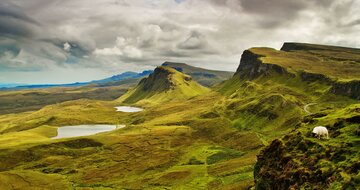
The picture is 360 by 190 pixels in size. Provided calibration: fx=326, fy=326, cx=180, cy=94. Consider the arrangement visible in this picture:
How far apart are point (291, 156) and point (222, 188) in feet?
192

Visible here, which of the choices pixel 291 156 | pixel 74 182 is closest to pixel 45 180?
pixel 74 182

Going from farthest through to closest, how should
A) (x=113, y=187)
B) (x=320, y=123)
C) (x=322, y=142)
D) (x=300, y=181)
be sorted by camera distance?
(x=113, y=187) → (x=320, y=123) → (x=322, y=142) → (x=300, y=181)

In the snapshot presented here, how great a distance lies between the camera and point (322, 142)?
78.1 meters

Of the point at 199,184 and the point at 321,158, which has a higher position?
the point at 321,158

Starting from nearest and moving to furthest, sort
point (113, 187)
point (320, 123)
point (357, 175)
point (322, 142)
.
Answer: point (357, 175) → point (322, 142) → point (320, 123) → point (113, 187)

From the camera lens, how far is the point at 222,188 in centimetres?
13425

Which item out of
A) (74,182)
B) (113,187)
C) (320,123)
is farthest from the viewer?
(74,182)

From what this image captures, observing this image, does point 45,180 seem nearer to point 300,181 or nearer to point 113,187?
point 113,187

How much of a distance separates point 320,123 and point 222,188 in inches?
2262

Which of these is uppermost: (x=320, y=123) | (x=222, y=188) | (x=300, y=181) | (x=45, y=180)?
(x=320, y=123)

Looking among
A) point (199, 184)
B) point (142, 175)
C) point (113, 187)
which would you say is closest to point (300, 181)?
point (199, 184)

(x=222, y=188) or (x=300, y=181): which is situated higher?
(x=300, y=181)

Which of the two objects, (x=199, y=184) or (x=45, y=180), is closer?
(x=199, y=184)

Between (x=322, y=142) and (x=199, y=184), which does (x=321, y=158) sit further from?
(x=199, y=184)
